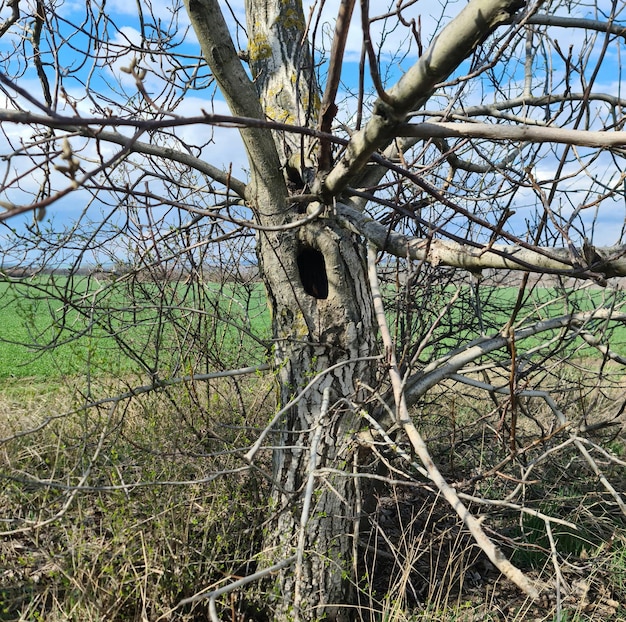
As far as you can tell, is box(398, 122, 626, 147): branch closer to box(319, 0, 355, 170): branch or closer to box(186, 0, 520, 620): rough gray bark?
box(319, 0, 355, 170): branch

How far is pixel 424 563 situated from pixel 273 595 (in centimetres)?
148

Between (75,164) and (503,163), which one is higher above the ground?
(503,163)

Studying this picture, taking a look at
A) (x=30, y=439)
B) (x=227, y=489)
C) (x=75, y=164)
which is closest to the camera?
(x=75, y=164)

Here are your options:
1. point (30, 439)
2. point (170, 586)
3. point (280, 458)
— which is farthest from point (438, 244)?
point (30, 439)

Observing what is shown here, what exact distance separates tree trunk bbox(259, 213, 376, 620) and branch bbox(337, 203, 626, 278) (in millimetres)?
433

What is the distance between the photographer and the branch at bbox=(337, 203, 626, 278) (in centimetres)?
194

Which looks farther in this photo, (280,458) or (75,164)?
(280,458)

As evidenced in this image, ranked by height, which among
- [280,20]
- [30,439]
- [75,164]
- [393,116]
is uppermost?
[280,20]

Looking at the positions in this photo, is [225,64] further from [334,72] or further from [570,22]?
[570,22]

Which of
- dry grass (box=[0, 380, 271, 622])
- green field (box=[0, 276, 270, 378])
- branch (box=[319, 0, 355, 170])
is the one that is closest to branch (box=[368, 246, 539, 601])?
branch (box=[319, 0, 355, 170])

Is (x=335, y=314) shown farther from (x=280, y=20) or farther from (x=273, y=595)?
(x=280, y=20)

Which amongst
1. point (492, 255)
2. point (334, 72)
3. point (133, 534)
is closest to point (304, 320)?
point (492, 255)

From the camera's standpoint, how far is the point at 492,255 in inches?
85.3

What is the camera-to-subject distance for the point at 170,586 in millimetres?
3197
